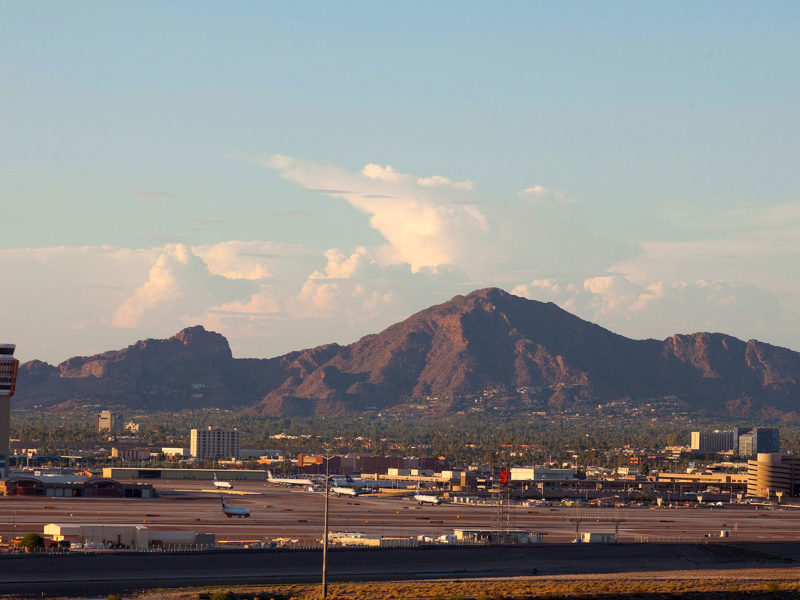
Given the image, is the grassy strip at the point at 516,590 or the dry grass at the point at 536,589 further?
the dry grass at the point at 536,589

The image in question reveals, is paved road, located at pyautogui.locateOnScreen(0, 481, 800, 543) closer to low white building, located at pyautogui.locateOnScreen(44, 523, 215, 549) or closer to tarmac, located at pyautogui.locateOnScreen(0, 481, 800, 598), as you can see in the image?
tarmac, located at pyautogui.locateOnScreen(0, 481, 800, 598)

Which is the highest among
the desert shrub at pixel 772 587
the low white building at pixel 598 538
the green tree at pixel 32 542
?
the green tree at pixel 32 542

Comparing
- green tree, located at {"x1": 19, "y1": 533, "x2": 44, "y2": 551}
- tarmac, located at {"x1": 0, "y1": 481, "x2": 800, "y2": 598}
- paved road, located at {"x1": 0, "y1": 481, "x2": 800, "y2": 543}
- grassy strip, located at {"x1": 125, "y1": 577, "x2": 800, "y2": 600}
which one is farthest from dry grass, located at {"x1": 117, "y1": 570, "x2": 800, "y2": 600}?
paved road, located at {"x1": 0, "y1": 481, "x2": 800, "y2": 543}

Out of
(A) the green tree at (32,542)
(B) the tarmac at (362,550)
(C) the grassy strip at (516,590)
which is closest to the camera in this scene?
(C) the grassy strip at (516,590)

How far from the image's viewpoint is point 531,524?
161500 millimetres

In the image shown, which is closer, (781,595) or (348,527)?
(781,595)

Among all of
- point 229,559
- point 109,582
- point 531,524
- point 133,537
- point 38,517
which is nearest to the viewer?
point 109,582

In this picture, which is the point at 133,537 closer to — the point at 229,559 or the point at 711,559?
the point at 229,559

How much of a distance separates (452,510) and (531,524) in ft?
100

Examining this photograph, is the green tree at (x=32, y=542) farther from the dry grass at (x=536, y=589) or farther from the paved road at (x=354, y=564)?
the dry grass at (x=536, y=589)

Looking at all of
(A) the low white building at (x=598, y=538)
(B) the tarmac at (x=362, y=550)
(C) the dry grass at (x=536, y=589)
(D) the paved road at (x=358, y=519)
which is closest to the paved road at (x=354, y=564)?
(B) the tarmac at (x=362, y=550)

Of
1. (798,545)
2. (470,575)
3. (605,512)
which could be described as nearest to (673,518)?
(605,512)

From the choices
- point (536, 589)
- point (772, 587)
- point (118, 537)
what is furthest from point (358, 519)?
point (772, 587)

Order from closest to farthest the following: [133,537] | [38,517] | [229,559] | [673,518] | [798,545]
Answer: [229,559]
[133,537]
[798,545]
[38,517]
[673,518]
